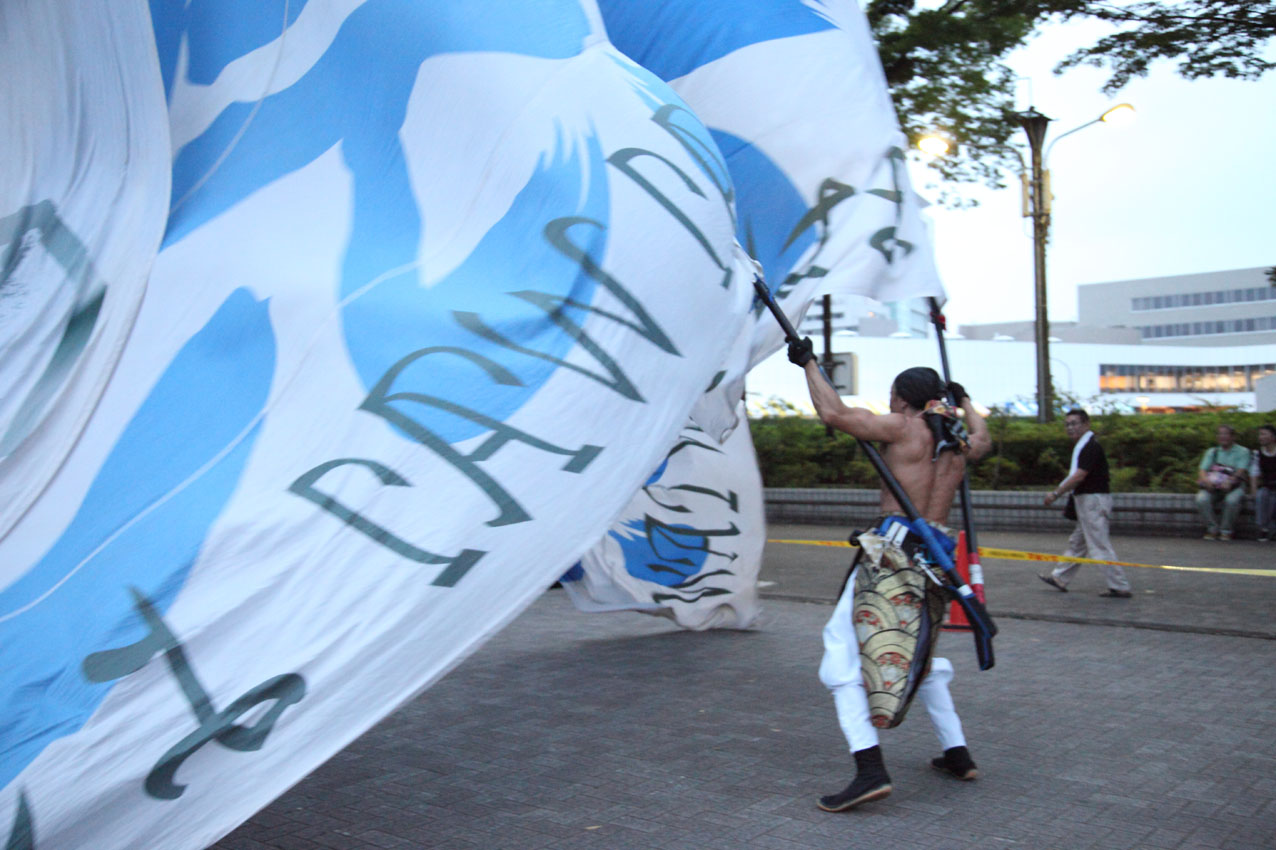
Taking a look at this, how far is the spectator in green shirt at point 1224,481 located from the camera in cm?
1470

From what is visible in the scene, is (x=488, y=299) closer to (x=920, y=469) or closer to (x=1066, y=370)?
(x=920, y=469)

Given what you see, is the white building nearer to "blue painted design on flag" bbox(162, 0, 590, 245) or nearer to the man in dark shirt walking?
the man in dark shirt walking

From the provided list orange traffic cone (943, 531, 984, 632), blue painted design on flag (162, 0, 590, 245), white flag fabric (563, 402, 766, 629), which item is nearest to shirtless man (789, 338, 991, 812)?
orange traffic cone (943, 531, 984, 632)

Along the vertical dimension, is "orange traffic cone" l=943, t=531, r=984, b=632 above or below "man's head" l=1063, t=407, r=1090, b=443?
below

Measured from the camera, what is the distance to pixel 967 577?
241 inches

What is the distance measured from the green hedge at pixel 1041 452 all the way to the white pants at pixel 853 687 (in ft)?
42.5

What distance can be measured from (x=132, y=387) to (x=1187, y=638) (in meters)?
7.67

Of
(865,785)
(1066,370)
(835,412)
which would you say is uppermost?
(1066,370)

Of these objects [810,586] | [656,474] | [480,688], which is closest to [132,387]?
[480,688]

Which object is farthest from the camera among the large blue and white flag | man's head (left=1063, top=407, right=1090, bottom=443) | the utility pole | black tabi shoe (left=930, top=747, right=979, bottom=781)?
the utility pole

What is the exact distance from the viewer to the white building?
5475 cm

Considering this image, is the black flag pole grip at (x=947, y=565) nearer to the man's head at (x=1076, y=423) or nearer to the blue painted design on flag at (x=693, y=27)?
the blue painted design on flag at (x=693, y=27)

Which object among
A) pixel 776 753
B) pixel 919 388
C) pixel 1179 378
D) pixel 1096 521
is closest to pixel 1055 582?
pixel 1096 521

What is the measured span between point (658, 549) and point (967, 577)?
267 centimetres
